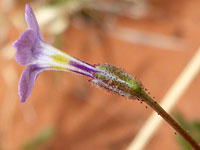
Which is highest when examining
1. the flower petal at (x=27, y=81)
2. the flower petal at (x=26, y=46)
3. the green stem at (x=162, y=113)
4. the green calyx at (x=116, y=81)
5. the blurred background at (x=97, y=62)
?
the blurred background at (x=97, y=62)

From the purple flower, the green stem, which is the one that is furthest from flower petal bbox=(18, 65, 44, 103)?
the green stem

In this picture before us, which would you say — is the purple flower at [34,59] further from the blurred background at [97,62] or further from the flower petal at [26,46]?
the blurred background at [97,62]

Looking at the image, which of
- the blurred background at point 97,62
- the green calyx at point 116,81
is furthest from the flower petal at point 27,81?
the blurred background at point 97,62

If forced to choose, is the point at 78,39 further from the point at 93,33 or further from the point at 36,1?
the point at 36,1

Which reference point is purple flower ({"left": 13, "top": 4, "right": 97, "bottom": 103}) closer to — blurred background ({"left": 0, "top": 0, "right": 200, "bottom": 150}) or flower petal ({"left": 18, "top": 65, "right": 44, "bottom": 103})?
flower petal ({"left": 18, "top": 65, "right": 44, "bottom": 103})

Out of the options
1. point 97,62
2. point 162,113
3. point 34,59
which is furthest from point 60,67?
point 97,62

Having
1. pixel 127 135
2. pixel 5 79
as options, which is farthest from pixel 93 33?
pixel 127 135
